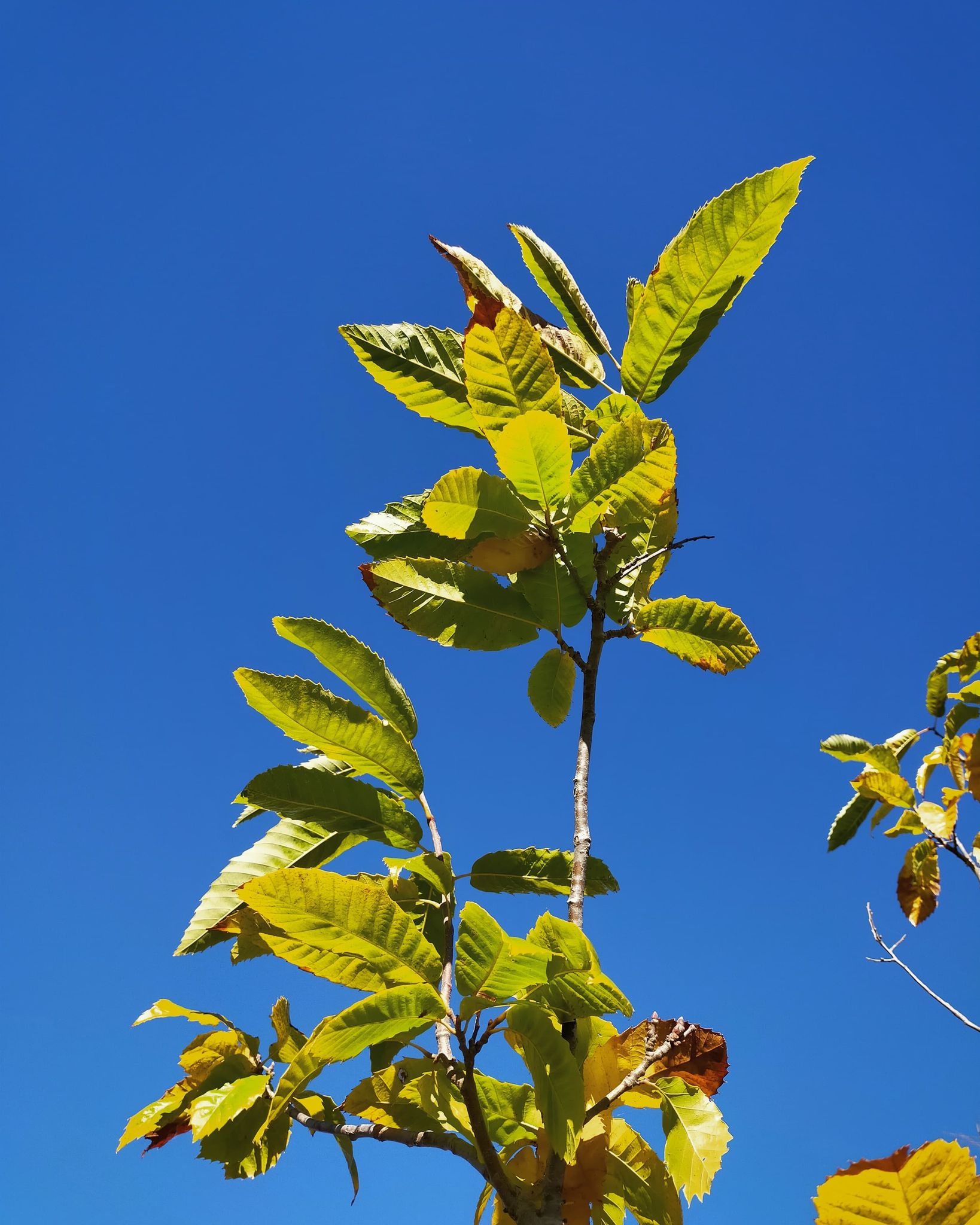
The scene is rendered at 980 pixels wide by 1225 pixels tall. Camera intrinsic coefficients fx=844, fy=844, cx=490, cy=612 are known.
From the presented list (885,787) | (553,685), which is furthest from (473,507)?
(885,787)

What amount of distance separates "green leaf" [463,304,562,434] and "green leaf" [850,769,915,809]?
80.5 inches

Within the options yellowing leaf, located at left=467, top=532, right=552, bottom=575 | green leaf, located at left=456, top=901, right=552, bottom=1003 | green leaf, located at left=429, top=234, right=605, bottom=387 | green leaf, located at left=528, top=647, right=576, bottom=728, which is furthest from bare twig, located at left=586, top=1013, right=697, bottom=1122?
green leaf, located at left=429, top=234, right=605, bottom=387

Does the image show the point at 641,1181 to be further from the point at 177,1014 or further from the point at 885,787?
the point at 885,787

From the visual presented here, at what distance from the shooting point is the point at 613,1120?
1.10m

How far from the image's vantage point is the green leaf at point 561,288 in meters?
1.44

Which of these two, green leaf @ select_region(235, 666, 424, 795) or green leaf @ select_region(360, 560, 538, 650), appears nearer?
green leaf @ select_region(235, 666, 424, 795)

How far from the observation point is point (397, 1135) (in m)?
0.98

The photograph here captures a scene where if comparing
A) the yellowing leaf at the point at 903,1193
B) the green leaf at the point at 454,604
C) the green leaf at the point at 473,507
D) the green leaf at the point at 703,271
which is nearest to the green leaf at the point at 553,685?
the green leaf at the point at 454,604

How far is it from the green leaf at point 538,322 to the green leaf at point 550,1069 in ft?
3.21

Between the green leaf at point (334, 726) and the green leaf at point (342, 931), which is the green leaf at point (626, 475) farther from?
the green leaf at point (342, 931)

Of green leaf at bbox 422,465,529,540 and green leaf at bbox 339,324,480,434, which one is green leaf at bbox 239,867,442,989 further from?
green leaf at bbox 339,324,480,434

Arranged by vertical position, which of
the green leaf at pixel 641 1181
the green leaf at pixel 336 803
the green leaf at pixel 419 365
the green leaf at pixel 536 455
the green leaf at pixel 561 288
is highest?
the green leaf at pixel 561 288

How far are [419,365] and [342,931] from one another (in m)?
0.85

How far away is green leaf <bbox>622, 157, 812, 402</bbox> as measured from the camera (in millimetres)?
1161
